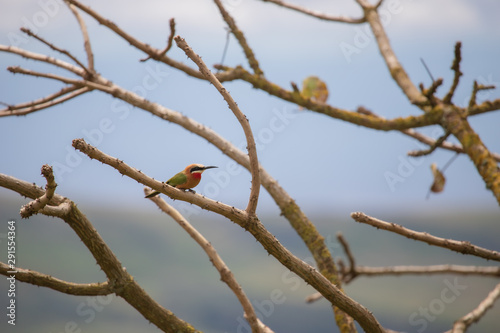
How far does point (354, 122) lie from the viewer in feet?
21.0

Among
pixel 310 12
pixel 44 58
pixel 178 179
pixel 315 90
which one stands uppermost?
pixel 310 12

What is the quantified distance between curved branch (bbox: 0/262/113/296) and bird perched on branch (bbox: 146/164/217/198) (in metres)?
1.09

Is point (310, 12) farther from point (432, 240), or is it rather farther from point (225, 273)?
point (432, 240)

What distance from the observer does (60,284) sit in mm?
4086

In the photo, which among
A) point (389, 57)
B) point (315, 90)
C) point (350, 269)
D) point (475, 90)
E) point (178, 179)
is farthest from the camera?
point (350, 269)

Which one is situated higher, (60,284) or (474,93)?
(474,93)

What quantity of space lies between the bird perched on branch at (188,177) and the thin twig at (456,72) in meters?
2.87

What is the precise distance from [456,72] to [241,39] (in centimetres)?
262

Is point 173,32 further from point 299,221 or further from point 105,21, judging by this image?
point 299,221

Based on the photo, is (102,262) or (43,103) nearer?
(102,262)

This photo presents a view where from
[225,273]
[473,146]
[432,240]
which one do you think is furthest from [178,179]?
[473,146]

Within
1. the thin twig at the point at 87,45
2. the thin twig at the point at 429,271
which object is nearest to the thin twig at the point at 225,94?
the thin twig at the point at 87,45

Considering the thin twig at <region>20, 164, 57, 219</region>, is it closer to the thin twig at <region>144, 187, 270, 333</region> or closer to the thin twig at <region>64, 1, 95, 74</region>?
the thin twig at <region>144, 187, 270, 333</region>

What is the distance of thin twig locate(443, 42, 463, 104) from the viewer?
16.0 ft
